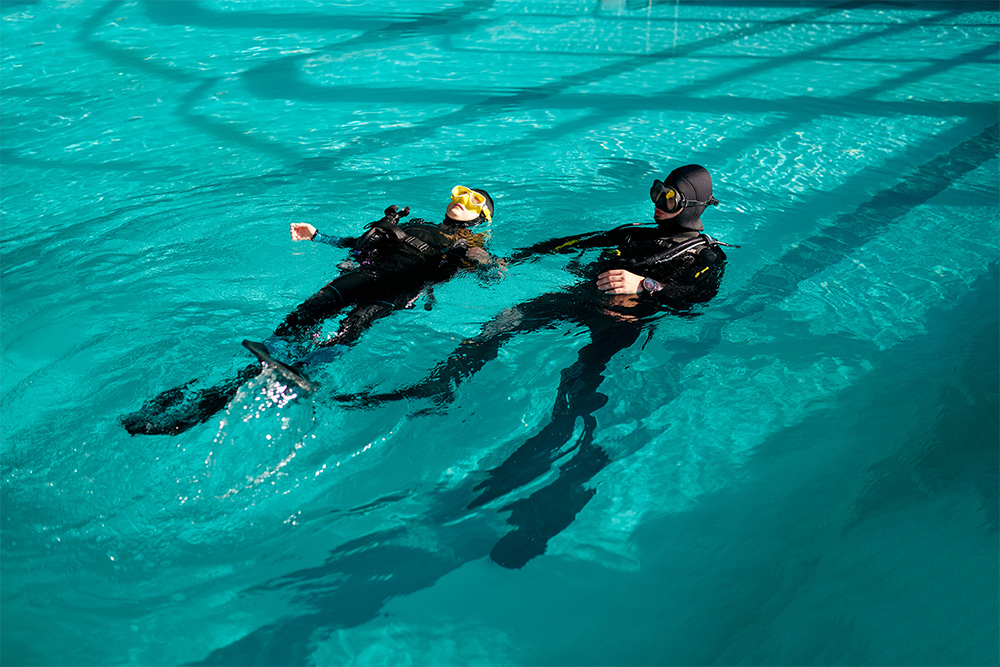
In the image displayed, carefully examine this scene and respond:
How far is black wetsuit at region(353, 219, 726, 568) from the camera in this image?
3.27 metres

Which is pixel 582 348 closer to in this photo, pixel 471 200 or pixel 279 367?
pixel 471 200

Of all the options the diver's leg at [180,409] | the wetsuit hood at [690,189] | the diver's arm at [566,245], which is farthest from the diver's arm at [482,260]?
the diver's leg at [180,409]

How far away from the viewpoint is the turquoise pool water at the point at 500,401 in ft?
9.25

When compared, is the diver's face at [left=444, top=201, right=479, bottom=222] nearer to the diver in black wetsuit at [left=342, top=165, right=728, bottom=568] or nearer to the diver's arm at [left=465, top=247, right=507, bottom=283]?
the diver's arm at [left=465, top=247, right=507, bottom=283]

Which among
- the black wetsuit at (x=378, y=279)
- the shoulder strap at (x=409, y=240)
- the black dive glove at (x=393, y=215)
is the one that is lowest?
the black wetsuit at (x=378, y=279)

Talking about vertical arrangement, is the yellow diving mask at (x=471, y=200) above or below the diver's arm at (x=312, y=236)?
above

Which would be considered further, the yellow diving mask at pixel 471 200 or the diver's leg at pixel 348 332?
the yellow diving mask at pixel 471 200

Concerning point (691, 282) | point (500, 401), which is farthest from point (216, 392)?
point (691, 282)

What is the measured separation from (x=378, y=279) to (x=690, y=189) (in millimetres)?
1602

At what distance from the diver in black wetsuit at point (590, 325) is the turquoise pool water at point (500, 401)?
0.33 ft

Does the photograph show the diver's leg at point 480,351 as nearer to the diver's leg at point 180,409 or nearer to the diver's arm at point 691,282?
the diver's arm at point 691,282

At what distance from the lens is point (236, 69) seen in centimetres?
856

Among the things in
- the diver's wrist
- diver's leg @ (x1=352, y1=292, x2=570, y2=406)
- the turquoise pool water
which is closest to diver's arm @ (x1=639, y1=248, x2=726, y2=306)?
the diver's wrist

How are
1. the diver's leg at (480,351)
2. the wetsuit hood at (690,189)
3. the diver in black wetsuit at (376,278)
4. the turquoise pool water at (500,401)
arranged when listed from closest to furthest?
the turquoise pool water at (500,401) → the diver in black wetsuit at (376,278) → the wetsuit hood at (690,189) → the diver's leg at (480,351)
